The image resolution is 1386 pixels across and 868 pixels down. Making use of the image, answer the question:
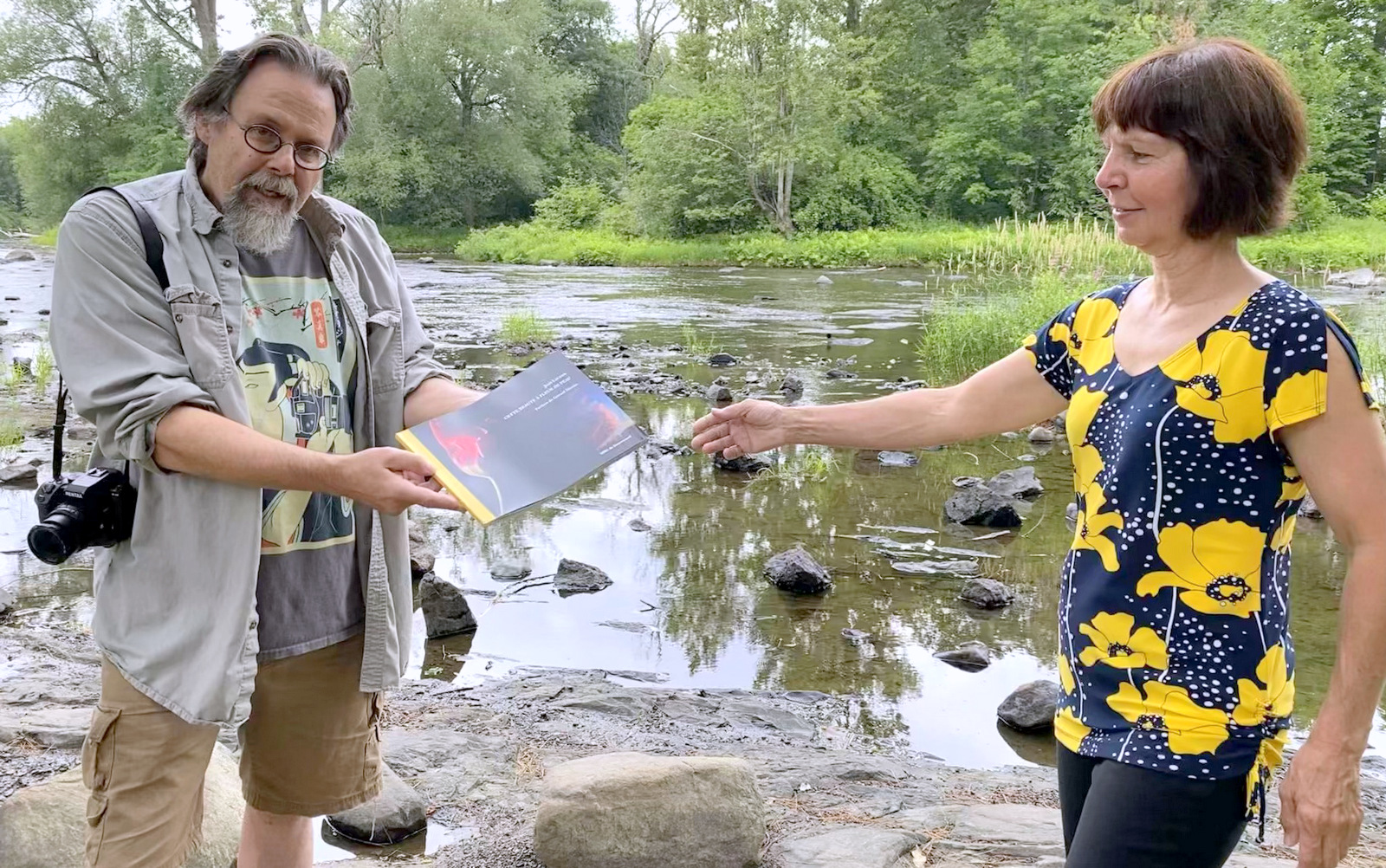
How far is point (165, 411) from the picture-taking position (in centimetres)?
188

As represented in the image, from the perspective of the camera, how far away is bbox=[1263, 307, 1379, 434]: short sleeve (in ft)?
5.16

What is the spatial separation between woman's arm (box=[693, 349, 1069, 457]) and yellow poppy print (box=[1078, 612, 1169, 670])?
1.54 ft

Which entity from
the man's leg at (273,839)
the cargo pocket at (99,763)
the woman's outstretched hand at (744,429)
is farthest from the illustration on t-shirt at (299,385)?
the woman's outstretched hand at (744,429)

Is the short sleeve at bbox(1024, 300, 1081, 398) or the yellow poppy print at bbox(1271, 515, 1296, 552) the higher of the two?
the short sleeve at bbox(1024, 300, 1081, 398)

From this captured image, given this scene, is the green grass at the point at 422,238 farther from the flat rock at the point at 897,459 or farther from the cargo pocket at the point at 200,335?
the cargo pocket at the point at 200,335

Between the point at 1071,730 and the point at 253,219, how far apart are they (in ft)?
5.50

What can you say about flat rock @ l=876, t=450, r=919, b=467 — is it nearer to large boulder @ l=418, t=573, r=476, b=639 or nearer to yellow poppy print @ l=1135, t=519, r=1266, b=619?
large boulder @ l=418, t=573, r=476, b=639

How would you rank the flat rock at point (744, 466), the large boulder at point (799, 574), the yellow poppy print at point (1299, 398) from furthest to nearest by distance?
the flat rock at point (744, 466) → the large boulder at point (799, 574) → the yellow poppy print at point (1299, 398)

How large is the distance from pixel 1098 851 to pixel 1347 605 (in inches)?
19.7

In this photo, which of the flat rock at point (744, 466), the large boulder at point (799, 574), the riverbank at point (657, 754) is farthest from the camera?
the flat rock at point (744, 466)

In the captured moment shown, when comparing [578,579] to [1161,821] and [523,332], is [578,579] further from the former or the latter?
[523,332]

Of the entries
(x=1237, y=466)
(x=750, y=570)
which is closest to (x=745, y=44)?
(x=750, y=570)

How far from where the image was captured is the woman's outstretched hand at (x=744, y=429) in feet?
8.29

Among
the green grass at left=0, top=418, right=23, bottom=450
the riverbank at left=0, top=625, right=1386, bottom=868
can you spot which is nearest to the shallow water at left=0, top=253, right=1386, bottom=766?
the riverbank at left=0, top=625, right=1386, bottom=868
